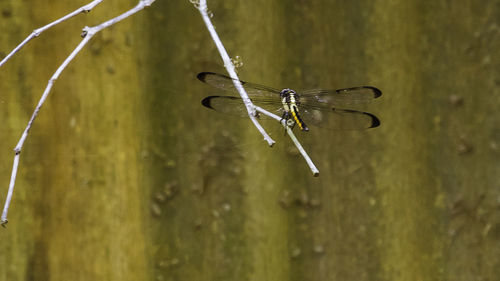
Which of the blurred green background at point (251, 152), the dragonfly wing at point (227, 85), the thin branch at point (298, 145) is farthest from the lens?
the blurred green background at point (251, 152)

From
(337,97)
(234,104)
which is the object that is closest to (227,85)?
(234,104)

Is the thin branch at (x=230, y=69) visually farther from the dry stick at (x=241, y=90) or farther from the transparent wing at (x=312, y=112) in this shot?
the transparent wing at (x=312, y=112)

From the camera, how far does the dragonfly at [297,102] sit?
860 millimetres

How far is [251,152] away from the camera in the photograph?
1.05 metres

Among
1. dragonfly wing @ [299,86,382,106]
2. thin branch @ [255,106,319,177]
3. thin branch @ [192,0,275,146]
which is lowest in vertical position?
thin branch @ [255,106,319,177]

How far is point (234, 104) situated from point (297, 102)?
90mm

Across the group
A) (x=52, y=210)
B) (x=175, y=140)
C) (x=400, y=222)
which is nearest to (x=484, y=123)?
(x=400, y=222)

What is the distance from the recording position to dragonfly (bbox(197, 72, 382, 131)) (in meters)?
0.86

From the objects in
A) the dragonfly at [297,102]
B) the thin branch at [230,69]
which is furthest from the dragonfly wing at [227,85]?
the thin branch at [230,69]

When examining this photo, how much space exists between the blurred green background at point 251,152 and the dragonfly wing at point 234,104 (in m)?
0.10

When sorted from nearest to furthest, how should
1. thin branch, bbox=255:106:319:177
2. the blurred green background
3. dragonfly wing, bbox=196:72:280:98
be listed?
1. thin branch, bbox=255:106:319:177
2. dragonfly wing, bbox=196:72:280:98
3. the blurred green background

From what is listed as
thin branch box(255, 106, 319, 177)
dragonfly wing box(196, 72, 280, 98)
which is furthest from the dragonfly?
thin branch box(255, 106, 319, 177)

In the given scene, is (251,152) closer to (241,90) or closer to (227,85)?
(227,85)

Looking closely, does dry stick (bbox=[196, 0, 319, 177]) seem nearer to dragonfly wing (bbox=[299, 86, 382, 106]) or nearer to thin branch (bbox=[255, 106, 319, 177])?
thin branch (bbox=[255, 106, 319, 177])
